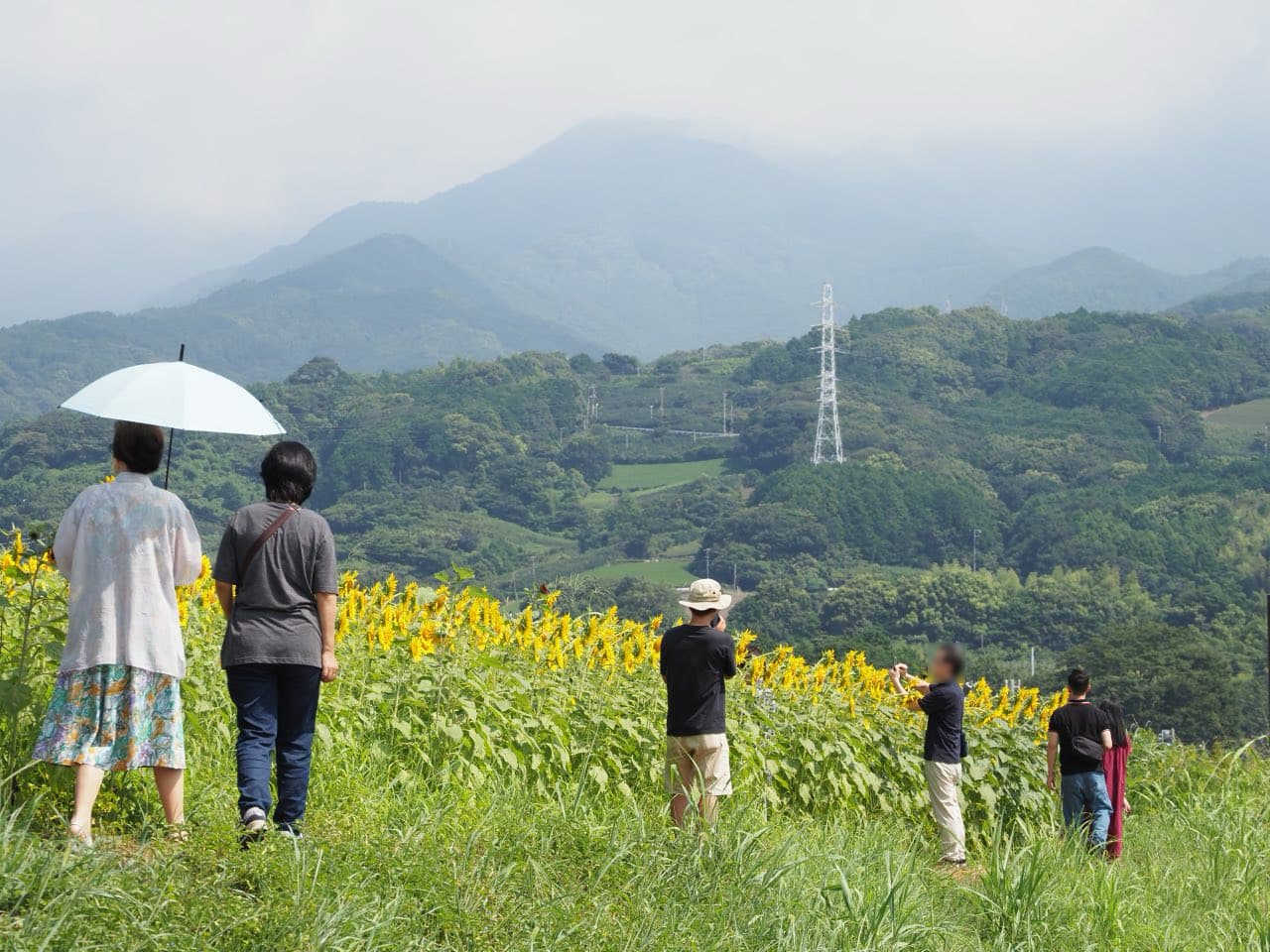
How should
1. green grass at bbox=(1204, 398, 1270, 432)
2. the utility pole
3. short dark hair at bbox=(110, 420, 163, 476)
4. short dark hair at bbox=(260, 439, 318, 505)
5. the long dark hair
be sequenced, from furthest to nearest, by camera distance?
green grass at bbox=(1204, 398, 1270, 432) < the utility pole < the long dark hair < short dark hair at bbox=(260, 439, 318, 505) < short dark hair at bbox=(110, 420, 163, 476)

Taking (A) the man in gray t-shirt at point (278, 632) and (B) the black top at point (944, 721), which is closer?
(A) the man in gray t-shirt at point (278, 632)

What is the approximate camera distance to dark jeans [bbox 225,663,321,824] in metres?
4.66

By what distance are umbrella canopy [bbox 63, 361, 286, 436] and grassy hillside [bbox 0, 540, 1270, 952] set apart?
0.77 meters

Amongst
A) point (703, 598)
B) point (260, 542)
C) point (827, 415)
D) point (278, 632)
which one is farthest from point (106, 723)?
point (827, 415)

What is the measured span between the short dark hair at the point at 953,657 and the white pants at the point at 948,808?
51 centimetres

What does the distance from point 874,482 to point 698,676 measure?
102378 millimetres

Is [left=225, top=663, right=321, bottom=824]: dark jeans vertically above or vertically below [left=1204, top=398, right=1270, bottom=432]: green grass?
below

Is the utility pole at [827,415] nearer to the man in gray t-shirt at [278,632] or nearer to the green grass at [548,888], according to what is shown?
the green grass at [548,888]

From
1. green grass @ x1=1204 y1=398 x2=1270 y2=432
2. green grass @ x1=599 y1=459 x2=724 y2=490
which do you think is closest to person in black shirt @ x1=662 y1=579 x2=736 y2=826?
green grass @ x1=599 y1=459 x2=724 y2=490

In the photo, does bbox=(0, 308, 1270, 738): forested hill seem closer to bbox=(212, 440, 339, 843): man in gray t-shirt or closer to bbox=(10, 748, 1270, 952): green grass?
bbox=(10, 748, 1270, 952): green grass

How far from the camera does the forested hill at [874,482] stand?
7794cm

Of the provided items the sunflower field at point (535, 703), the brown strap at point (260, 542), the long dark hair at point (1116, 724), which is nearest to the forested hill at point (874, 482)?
the long dark hair at point (1116, 724)

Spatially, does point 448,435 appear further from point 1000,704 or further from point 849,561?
point 1000,704

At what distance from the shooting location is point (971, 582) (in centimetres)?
8144
